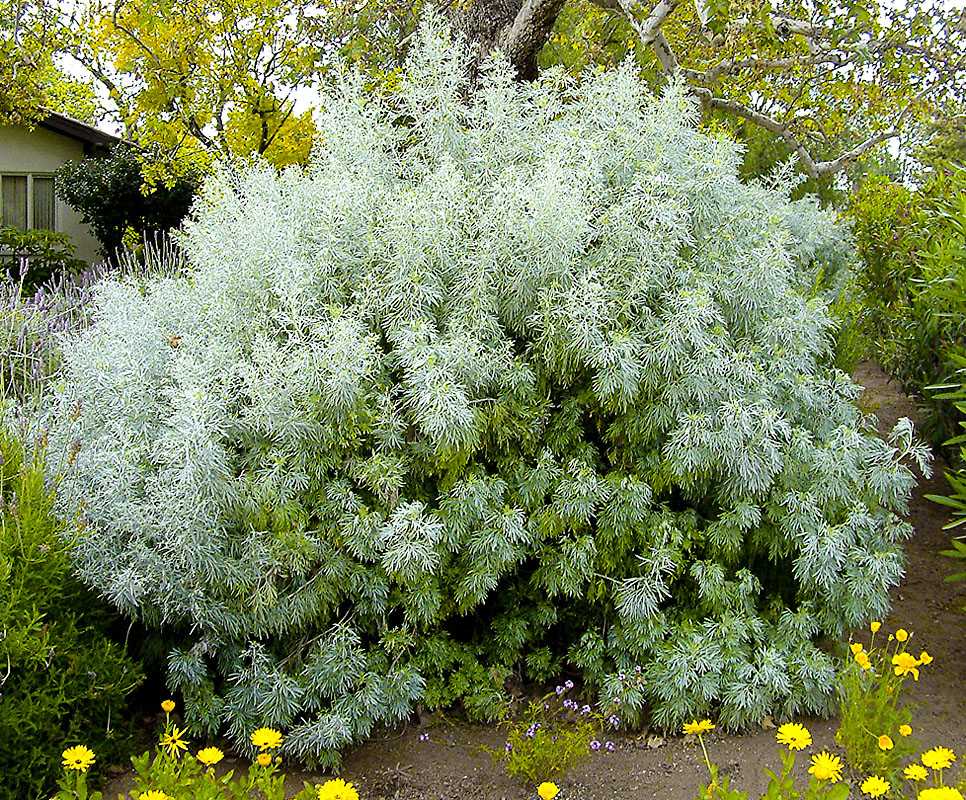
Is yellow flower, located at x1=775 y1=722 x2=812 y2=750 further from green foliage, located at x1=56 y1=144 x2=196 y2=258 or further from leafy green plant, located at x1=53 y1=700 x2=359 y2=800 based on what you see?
green foliage, located at x1=56 y1=144 x2=196 y2=258

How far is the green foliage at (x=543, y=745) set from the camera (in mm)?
3107

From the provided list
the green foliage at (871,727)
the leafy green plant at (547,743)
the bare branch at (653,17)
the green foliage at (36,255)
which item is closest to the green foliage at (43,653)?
the leafy green plant at (547,743)

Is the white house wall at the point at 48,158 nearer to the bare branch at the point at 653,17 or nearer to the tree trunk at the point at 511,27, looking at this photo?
the tree trunk at the point at 511,27

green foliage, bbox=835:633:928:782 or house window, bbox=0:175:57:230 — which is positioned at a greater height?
house window, bbox=0:175:57:230

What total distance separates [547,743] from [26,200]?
591 inches

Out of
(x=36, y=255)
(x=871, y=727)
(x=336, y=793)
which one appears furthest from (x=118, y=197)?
(x=336, y=793)

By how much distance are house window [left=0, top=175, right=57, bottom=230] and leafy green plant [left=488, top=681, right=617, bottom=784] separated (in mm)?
14618

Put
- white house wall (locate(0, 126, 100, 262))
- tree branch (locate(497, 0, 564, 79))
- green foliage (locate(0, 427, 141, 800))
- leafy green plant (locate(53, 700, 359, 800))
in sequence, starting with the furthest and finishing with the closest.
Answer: white house wall (locate(0, 126, 100, 262))
tree branch (locate(497, 0, 564, 79))
green foliage (locate(0, 427, 141, 800))
leafy green plant (locate(53, 700, 359, 800))

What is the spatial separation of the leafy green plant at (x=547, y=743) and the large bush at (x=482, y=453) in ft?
0.47

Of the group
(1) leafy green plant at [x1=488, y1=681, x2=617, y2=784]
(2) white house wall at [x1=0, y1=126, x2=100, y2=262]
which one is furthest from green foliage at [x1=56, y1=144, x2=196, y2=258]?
(1) leafy green plant at [x1=488, y1=681, x2=617, y2=784]

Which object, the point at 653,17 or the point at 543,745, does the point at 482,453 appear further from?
the point at 653,17

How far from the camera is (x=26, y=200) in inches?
607

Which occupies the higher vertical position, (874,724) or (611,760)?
(874,724)

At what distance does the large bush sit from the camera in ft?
10.7
